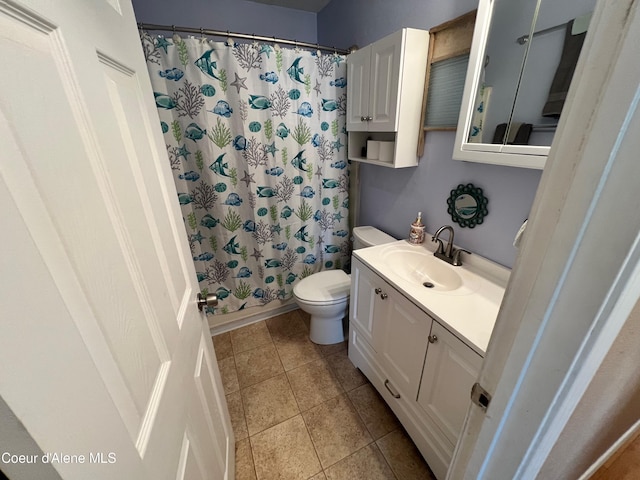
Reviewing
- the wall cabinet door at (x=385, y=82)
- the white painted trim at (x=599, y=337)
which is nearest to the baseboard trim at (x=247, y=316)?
the wall cabinet door at (x=385, y=82)

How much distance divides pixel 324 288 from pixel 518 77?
4.67 ft

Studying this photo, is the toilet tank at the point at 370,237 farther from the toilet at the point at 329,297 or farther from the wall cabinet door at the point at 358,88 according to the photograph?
the wall cabinet door at the point at 358,88

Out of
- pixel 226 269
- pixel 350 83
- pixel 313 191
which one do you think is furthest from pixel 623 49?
pixel 226 269

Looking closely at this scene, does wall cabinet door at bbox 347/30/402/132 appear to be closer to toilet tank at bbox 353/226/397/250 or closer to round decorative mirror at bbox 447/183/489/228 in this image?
round decorative mirror at bbox 447/183/489/228

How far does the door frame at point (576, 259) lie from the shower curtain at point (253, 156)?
1538 millimetres

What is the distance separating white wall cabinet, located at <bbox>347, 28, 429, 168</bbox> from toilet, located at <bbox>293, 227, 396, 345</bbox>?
1.67 feet

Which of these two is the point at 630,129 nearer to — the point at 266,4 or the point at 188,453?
the point at 188,453

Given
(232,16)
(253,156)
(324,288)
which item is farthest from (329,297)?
(232,16)

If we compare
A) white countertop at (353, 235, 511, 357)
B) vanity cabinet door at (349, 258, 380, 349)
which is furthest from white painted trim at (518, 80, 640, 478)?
vanity cabinet door at (349, 258, 380, 349)

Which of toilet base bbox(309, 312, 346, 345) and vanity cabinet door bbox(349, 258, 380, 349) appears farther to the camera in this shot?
toilet base bbox(309, 312, 346, 345)

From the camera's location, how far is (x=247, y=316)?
209 centimetres

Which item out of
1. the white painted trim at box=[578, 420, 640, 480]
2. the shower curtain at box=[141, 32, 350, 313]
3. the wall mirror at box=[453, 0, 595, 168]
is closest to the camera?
the wall mirror at box=[453, 0, 595, 168]

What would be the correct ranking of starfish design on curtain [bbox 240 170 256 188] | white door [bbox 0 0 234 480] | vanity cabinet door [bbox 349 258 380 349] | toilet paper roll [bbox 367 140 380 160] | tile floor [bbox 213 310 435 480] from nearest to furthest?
white door [bbox 0 0 234 480] < tile floor [bbox 213 310 435 480] < vanity cabinet door [bbox 349 258 380 349] < toilet paper roll [bbox 367 140 380 160] < starfish design on curtain [bbox 240 170 256 188]

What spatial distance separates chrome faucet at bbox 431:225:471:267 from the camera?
131 cm
